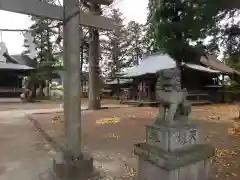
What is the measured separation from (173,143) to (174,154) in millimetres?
149

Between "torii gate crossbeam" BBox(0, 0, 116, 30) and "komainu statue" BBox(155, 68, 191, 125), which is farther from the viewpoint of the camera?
"torii gate crossbeam" BBox(0, 0, 116, 30)

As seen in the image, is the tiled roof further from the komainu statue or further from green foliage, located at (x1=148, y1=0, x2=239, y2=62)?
the komainu statue

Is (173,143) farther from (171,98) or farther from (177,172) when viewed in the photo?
(171,98)

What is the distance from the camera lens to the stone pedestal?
377 cm

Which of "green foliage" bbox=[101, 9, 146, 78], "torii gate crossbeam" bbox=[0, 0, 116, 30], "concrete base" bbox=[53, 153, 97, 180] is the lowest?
"concrete base" bbox=[53, 153, 97, 180]

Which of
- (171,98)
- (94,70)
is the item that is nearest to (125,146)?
(171,98)

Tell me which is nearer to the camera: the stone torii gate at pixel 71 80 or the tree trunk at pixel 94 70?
the stone torii gate at pixel 71 80

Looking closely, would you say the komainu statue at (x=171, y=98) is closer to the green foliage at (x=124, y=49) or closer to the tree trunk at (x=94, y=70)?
the tree trunk at (x=94, y=70)

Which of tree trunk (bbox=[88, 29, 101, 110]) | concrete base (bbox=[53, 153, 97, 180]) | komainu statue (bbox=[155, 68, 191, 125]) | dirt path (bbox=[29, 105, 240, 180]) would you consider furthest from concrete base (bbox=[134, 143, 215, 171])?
tree trunk (bbox=[88, 29, 101, 110])

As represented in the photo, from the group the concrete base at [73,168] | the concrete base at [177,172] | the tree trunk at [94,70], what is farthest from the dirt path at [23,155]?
the tree trunk at [94,70]

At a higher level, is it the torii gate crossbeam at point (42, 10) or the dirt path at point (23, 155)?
the torii gate crossbeam at point (42, 10)

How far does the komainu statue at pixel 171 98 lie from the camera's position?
3.90m

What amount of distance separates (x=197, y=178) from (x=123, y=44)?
126ft

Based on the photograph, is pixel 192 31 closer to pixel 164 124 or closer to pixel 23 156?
pixel 164 124
